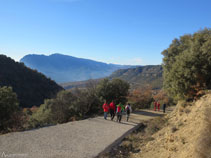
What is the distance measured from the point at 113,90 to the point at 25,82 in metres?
49.3

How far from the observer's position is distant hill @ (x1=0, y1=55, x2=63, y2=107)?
5488 centimetres

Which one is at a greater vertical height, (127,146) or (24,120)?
(127,146)

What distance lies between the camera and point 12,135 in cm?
742

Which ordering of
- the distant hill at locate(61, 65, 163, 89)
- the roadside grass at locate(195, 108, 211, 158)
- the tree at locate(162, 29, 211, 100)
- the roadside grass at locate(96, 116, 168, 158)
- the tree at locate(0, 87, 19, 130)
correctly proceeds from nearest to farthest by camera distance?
the roadside grass at locate(195, 108, 211, 158), the roadside grass at locate(96, 116, 168, 158), the tree at locate(162, 29, 211, 100), the tree at locate(0, 87, 19, 130), the distant hill at locate(61, 65, 163, 89)

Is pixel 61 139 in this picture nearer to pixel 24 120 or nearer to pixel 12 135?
pixel 12 135

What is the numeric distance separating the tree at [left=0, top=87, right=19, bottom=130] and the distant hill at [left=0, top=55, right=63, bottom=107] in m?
35.5

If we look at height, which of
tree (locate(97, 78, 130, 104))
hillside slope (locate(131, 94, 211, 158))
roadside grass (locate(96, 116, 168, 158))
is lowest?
roadside grass (locate(96, 116, 168, 158))

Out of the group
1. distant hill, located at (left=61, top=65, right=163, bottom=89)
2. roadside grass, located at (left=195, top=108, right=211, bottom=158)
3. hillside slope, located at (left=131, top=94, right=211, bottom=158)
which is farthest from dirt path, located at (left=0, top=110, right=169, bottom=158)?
distant hill, located at (left=61, top=65, right=163, bottom=89)

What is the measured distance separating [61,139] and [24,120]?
10814mm

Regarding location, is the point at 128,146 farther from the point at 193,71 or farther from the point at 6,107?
the point at 6,107

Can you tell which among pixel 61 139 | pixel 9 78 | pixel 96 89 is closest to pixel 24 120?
pixel 96 89

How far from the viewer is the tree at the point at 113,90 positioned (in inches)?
818

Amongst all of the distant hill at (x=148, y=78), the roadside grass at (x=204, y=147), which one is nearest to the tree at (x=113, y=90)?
the roadside grass at (x=204, y=147)

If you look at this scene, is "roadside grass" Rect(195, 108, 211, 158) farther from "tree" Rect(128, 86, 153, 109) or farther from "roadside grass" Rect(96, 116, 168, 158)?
"tree" Rect(128, 86, 153, 109)
